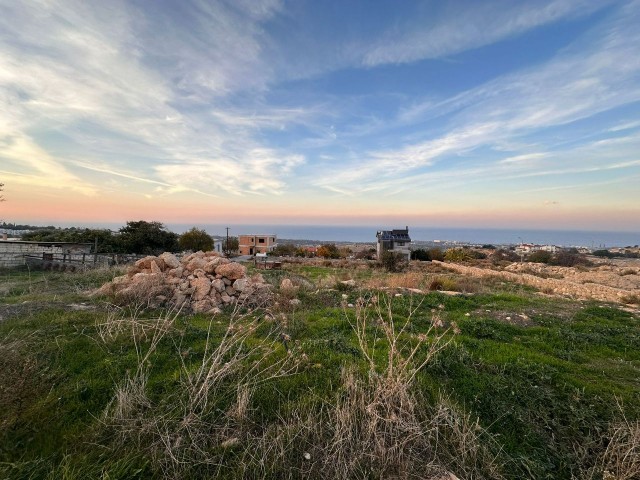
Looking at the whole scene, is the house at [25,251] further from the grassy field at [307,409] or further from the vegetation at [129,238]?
the grassy field at [307,409]

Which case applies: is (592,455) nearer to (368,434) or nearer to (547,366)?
(547,366)

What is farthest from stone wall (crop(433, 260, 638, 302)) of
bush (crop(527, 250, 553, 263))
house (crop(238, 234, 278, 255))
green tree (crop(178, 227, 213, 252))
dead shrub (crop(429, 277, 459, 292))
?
house (crop(238, 234, 278, 255))

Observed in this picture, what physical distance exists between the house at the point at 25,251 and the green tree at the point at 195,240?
52.0ft

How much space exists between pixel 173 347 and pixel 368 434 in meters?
3.31

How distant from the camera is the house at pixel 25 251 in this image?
16.5m

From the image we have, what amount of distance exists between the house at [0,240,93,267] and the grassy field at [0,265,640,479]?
15.3m

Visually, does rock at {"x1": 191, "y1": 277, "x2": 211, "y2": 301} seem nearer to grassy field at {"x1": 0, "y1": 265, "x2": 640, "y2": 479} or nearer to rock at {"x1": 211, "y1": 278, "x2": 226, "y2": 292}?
rock at {"x1": 211, "y1": 278, "x2": 226, "y2": 292}

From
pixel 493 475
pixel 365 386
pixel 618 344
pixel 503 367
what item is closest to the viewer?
pixel 493 475

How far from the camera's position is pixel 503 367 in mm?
4457

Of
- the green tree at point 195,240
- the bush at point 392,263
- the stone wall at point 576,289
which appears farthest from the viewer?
the green tree at point 195,240

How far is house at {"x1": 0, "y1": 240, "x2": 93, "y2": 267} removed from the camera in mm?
16516

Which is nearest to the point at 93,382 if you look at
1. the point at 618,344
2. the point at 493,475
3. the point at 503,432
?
the point at 493,475

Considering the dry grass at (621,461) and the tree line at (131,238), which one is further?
the tree line at (131,238)

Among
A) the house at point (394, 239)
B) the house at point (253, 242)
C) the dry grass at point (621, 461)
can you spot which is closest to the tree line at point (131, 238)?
the house at point (394, 239)
